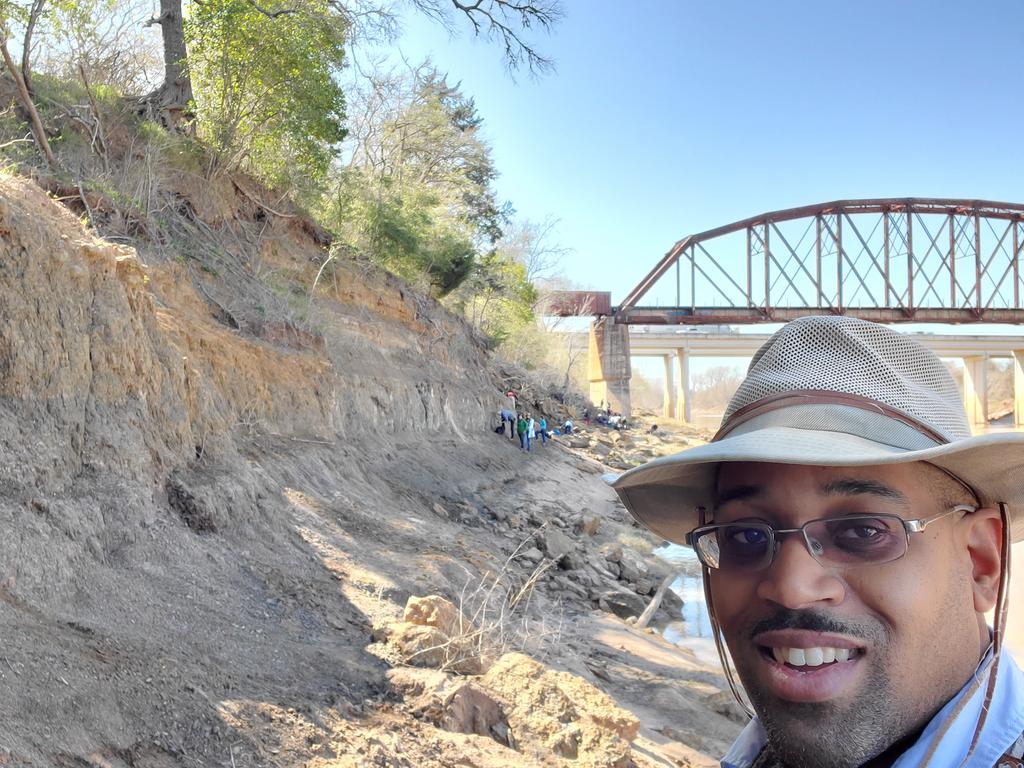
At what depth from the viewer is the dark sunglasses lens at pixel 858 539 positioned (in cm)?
134

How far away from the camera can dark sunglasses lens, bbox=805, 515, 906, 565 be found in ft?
4.40

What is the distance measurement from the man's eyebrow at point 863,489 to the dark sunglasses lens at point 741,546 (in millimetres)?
140

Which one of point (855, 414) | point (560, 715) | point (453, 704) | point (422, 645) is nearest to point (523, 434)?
point (422, 645)

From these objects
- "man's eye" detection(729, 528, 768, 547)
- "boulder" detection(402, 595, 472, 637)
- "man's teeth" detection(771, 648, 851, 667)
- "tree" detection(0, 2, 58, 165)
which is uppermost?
"tree" detection(0, 2, 58, 165)

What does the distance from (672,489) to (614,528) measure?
1666 cm

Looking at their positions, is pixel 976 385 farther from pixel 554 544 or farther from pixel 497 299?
pixel 554 544

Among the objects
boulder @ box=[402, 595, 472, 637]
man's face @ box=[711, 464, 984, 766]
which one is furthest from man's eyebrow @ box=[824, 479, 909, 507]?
boulder @ box=[402, 595, 472, 637]

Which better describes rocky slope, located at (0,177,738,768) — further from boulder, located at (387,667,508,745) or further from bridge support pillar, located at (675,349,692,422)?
bridge support pillar, located at (675,349,692,422)

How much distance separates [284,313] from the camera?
1185cm

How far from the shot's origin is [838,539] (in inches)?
54.3

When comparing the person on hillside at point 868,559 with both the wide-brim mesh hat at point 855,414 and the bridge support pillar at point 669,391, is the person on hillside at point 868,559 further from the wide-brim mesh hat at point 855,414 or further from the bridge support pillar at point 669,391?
the bridge support pillar at point 669,391

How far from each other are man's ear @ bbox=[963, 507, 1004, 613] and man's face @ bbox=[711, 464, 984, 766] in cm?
5

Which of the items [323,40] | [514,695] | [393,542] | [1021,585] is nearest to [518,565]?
[393,542]

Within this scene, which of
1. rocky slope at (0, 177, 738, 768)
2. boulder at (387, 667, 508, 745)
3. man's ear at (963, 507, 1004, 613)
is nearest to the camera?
man's ear at (963, 507, 1004, 613)
